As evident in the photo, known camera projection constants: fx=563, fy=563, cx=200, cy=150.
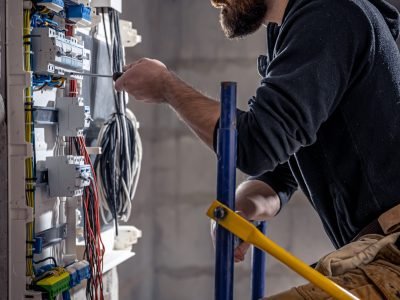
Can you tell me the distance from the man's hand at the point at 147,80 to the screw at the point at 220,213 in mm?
336

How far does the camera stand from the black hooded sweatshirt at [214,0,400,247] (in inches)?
46.7

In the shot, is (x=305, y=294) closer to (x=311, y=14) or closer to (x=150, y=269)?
(x=311, y=14)

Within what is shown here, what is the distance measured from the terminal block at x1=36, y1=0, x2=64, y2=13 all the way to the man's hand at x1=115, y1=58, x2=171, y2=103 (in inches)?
16.0

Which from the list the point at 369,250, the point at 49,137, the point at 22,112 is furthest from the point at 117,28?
the point at 369,250

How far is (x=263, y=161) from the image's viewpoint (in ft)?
4.02

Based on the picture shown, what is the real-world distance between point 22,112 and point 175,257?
6.63ft

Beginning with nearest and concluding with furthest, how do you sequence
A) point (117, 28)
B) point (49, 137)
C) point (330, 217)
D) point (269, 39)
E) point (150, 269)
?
point (330, 217) → point (269, 39) → point (49, 137) → point (117, 28) → point (150, 269)

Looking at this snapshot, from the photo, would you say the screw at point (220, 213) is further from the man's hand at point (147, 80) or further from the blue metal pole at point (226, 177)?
the man's hand at point (147, 80)

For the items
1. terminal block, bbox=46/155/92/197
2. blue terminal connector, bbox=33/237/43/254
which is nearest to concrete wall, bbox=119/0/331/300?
terminal block, bbox=46/155/92/197

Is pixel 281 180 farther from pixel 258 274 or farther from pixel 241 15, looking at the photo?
pixel 241 15

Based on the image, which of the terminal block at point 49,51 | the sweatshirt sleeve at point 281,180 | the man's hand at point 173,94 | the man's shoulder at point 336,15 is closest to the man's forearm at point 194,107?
the man's hand at point 173,94

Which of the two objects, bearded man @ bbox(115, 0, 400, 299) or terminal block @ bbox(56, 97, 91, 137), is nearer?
bearded man @ bbox(115, 0, 400, 299)

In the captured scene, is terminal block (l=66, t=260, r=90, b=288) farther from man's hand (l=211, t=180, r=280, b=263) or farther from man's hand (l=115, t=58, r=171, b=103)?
man's hand (l=115, t=58, r=171, b=103)

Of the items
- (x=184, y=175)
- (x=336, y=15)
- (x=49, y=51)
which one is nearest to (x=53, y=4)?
(x=49, y=51)
